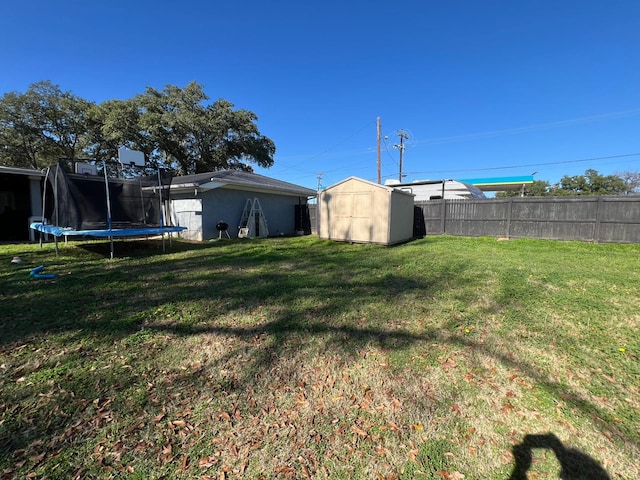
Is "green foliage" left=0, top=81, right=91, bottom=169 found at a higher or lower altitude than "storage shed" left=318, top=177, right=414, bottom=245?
higher

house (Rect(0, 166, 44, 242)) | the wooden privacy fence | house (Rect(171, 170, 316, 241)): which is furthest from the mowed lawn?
house (Rect(0, 166, 44, 242))

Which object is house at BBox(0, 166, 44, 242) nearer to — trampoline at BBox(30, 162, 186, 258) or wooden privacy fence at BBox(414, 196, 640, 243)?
trampoline at BBox(30, 162, 186, 258)

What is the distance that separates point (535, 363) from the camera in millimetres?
2674

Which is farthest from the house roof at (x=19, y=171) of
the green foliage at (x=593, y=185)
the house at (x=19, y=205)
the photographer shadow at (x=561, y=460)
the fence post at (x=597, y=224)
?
the green foliage at (x=593, y=185)

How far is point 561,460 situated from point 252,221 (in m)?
11.3

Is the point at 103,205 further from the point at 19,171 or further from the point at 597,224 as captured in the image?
the point at 597,224

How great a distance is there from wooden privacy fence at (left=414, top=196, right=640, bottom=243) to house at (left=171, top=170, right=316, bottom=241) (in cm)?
583

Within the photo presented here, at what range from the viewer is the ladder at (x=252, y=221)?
469 inches

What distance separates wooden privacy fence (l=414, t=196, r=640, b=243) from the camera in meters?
9.32

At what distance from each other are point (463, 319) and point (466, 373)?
1.09 m

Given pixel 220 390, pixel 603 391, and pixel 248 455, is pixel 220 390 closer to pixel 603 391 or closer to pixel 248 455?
pixel 248 455

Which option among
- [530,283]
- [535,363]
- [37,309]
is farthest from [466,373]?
[37,309]

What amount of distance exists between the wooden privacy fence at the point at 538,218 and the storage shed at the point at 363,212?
2.04 meters

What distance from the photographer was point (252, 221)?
1212 centimetres
